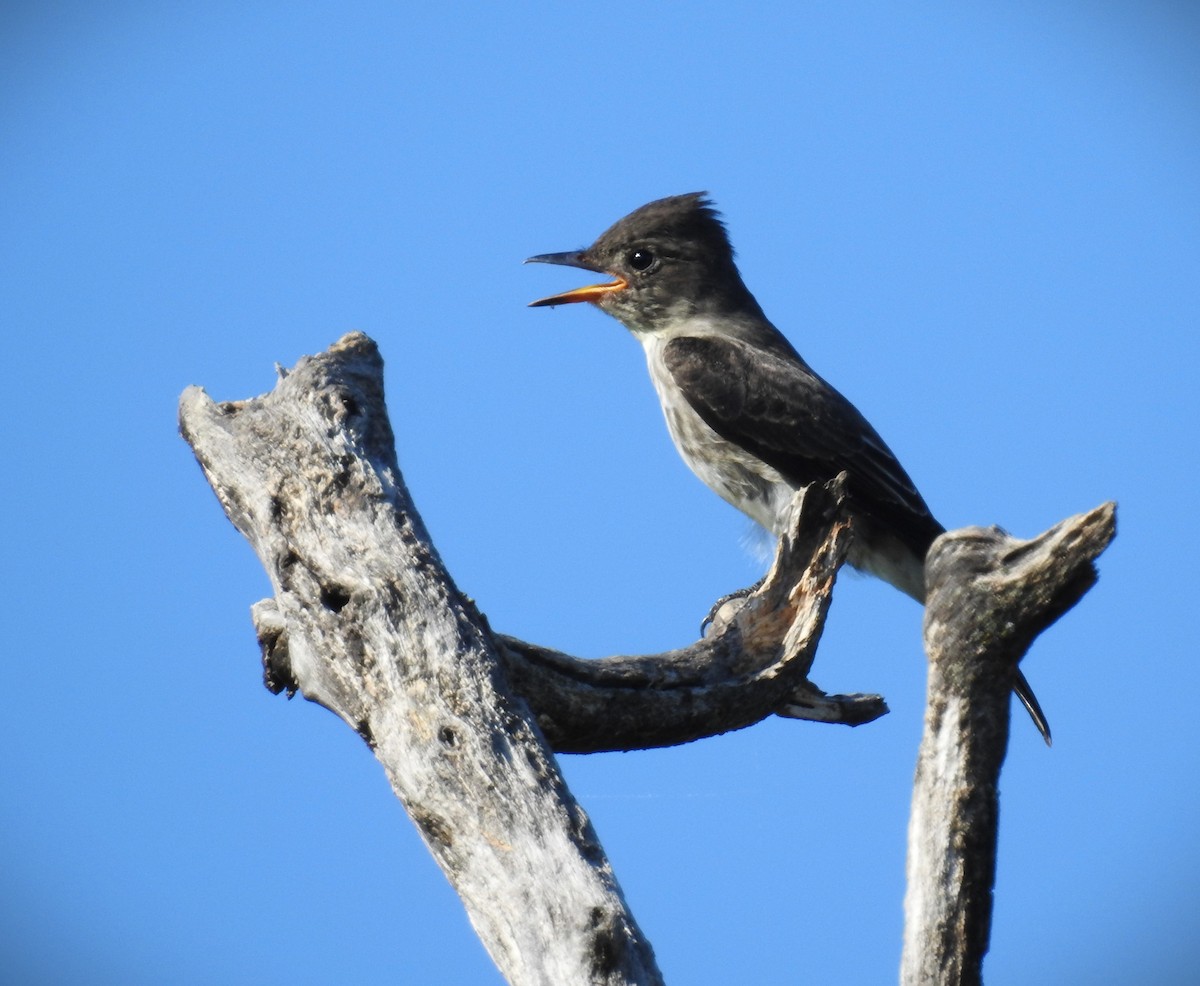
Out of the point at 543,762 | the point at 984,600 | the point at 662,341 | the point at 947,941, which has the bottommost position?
the point at 947,941

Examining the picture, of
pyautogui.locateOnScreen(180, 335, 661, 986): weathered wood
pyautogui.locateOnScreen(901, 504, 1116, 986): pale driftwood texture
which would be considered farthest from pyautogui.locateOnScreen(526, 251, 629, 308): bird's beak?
pyautogui.locateOnScreen(901, 504, 1116, 986): pale driftwood texture

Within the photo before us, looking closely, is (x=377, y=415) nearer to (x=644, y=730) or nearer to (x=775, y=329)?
(x=644, y=730)

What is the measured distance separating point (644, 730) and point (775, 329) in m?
4.68

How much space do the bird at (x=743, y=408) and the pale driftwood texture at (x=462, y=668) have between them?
A: 200cm

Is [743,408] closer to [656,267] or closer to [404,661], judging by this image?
[656,267]

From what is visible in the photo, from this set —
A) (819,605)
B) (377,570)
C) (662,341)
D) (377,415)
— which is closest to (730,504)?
(662,341)

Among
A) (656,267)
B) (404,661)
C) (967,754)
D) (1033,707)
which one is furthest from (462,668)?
(656,267)

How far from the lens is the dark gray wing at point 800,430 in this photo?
8234mm

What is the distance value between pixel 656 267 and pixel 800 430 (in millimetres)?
1612

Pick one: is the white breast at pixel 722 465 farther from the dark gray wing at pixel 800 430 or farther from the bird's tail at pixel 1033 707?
the bird's tail at pixel 1033 707

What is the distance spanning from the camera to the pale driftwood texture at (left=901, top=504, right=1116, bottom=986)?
4305mm

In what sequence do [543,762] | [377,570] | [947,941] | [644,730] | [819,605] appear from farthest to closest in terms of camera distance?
[819,605] < [644,730] < [377,570] < [543,762] < [947,941]

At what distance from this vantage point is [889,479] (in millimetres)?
8328

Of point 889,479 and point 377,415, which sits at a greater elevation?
point 889,479
